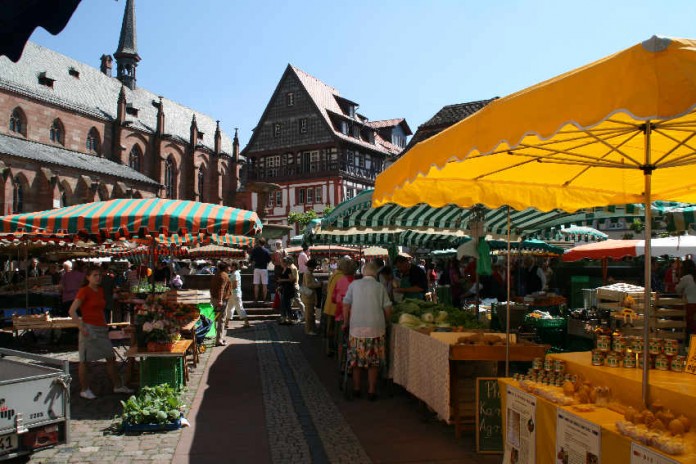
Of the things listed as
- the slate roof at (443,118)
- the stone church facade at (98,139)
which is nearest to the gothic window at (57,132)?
the stone church facade at (98,139)

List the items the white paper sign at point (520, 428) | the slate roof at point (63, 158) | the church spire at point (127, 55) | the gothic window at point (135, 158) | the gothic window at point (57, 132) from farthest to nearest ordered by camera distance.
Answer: the church spire at point (127, 55)
the gothic window at point (135, 158)
the gothic window at point (57, 132)
the slate roof at point (63, 158)
the white paper sign at point (520, 428)

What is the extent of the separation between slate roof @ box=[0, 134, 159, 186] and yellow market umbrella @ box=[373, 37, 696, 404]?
42240 mm

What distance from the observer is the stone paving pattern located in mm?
5750

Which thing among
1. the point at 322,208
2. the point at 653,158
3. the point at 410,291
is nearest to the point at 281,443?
the point at 653,158

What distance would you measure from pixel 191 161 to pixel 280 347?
182 ft

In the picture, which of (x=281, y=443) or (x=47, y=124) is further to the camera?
(x=47, y=124)

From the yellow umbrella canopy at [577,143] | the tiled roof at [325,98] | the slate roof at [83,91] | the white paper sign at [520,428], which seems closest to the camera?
the yellow umbrella canopy at [577,143]

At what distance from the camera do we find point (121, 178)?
5003 cm

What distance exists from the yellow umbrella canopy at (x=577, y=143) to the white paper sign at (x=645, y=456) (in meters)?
1.65

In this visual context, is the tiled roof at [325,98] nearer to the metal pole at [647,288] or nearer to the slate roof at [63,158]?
the slate roof at [63,158]

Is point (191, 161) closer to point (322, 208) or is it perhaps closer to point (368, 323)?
point (322, 208)

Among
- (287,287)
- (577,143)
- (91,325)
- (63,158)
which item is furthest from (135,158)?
(577,143)

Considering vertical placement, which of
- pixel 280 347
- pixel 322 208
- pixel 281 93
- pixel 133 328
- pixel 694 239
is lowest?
pixel 280 347

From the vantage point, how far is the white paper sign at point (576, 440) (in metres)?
3.58
